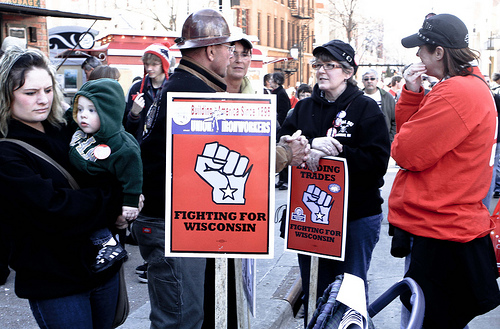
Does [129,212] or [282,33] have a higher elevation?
[282,33]

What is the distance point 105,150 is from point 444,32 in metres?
1.93

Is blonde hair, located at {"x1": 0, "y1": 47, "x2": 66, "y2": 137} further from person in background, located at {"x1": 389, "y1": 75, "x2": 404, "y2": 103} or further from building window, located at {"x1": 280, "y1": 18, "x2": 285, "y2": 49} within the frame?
building window, located at {"x1": 280, "y1": 18, "x2": 285, "y2": 49}

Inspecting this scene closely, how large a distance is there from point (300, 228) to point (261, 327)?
1.01m

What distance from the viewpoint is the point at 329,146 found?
363cm

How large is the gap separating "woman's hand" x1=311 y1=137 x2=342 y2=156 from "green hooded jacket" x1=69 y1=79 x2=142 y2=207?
4.48 feet

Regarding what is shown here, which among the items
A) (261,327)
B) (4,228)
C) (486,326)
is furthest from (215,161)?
(486,326)

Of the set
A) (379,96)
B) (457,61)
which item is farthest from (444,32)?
(379,96)

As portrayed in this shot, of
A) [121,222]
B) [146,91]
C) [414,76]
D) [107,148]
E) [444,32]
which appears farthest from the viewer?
[146,91]

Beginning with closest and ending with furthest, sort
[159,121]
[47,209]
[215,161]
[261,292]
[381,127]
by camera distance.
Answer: [47,209], [215,161], [159,121], [381,127], [261,292]

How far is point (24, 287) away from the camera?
8.07 feet

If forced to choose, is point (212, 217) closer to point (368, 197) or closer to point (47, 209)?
point (47, 209)

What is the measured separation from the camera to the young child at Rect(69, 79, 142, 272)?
2.58 meters

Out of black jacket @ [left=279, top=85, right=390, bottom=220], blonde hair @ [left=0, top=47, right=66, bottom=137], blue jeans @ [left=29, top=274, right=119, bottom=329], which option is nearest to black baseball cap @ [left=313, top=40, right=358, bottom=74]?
black jacket @ [left=279, top=85, right=390, bottom=220]

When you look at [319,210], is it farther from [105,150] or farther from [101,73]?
[101,73]
